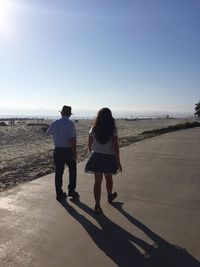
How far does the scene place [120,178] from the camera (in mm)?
8539

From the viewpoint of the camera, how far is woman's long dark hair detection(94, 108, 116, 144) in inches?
238

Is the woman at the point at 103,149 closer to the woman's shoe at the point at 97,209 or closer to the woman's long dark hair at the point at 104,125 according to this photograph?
the woman's long dark hair at the point at 104,125

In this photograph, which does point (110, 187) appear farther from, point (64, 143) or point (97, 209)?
point (64, 143)

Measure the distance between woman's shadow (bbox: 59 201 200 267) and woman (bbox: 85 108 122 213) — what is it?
79 cm

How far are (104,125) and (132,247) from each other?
6.80 feet

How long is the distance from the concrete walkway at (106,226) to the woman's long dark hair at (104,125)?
44.1 inches

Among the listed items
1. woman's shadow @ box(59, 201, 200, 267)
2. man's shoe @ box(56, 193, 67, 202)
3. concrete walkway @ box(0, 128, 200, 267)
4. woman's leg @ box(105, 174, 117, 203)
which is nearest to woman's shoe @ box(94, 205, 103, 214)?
concrete walkway @ box(0, 128, 200, 267)

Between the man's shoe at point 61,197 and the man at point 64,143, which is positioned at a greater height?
the man at point 64,143

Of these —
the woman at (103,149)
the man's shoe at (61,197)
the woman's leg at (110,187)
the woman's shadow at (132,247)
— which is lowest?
the woman's shadow at (132,247)

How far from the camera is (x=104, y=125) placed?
607 cm

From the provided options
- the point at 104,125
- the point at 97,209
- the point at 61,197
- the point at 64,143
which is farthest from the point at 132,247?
the point at 64,143

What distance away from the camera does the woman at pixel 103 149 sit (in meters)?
6.07

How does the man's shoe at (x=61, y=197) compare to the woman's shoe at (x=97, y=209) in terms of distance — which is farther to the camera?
the man's shoe at (x=61, y=197)

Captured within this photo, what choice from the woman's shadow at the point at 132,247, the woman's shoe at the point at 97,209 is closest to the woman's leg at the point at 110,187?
the woman's shoe at the point at 97,209
